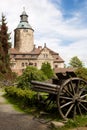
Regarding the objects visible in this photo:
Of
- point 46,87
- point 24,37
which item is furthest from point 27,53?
point 46,87

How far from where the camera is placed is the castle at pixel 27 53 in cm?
9631

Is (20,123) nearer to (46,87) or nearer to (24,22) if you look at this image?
(46,87)

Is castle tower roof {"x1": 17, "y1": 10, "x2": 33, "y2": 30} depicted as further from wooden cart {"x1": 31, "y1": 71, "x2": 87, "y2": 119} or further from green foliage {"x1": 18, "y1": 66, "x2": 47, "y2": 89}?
wooden cart {"x1": 31, "y1": 71, "x2": 87, "y2": 119}

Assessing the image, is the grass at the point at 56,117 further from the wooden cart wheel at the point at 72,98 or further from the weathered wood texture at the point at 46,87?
the weathered wood texture at the point at 46,87

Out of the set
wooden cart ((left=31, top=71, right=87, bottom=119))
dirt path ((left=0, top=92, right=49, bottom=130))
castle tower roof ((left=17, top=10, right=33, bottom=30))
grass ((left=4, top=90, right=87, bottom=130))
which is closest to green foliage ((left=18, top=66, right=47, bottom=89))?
grass ((left=4, top=90, right=87, bottom=130))

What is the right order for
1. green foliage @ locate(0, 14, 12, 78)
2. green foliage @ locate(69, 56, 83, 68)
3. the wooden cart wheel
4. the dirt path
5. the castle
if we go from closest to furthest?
the dirt path
the wooden cart wheel
green foliage @ locate(0, 14, 12, 78)
the castle
green foliage @ locate(69, 56, 83, 68)

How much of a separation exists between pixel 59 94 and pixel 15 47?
90.5m

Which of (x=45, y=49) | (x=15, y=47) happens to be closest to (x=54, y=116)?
(x=45, y=49)

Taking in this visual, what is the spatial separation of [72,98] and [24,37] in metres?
88.2

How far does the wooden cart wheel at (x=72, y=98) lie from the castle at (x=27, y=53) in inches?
3277

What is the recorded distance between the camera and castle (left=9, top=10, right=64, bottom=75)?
316ft

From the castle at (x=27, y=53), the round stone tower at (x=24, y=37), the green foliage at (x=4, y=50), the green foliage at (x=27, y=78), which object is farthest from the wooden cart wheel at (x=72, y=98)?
the round stone tower at (x=24, y=37)

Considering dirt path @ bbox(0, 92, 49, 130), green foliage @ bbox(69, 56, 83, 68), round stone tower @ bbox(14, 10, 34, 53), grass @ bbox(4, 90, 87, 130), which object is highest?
round stone tower @ bbox(14, 10, 34, 53)

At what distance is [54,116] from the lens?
13000 mm
